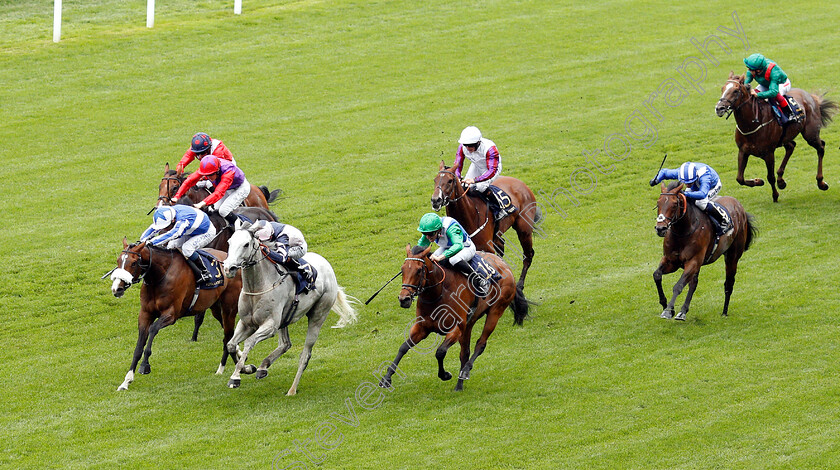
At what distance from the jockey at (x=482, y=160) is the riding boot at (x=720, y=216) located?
2.95 m

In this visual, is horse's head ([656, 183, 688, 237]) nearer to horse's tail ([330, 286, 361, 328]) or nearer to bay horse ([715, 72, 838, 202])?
horse's tail ([330, 286, 361, 328])

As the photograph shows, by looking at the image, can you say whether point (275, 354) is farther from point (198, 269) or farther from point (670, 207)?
point (670, 207)

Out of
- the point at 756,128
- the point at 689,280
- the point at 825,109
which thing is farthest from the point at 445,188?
the point at 825,109

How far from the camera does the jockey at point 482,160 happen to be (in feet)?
48.2

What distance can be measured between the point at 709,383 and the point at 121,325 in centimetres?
863

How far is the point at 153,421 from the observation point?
37.9 ft

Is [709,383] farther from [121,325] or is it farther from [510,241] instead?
[121,325]

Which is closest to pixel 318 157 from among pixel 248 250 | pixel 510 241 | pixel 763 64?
pixel 510 241

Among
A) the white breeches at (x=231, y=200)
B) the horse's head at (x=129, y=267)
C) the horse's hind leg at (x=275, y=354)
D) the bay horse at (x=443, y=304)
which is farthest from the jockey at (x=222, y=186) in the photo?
the bay horse at (x=443, y=304)

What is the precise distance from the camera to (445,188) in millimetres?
13594

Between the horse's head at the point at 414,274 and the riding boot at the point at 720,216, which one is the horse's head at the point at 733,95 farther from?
the horse's head at the point at 414,274

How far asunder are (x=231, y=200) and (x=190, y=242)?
6.78 feet

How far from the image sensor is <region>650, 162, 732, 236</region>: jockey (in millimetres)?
13914

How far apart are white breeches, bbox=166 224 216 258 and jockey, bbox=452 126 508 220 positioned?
378 cm
